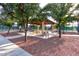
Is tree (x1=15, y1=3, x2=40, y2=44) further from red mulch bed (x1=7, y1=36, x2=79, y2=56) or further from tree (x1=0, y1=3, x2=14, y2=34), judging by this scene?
red mulch bed (x1=7, y1=36, x2=79, y2=56)

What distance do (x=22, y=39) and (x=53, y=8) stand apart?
184cm

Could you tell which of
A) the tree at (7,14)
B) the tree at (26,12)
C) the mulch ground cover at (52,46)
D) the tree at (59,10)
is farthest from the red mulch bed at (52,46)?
the tree at (7,14)

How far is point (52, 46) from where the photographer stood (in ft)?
21.7

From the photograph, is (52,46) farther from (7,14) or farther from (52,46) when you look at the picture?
(7,14)

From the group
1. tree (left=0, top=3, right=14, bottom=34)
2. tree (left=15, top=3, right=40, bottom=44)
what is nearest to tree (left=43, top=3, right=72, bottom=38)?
tree (left=15, top=3, right=40, bottom=44)

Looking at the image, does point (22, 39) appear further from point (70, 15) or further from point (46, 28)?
point (70, 15)

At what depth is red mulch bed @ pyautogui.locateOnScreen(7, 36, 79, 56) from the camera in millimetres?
6023

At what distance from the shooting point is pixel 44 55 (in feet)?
19.2

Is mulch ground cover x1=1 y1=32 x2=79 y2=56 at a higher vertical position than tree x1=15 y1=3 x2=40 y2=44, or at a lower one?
lower

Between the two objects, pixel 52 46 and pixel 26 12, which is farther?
pixel 26 12

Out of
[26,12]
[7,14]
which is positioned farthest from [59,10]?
[7,14]

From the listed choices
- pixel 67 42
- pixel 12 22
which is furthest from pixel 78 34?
pixel 12 22

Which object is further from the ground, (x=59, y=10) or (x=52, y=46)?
(x=59, y=10)

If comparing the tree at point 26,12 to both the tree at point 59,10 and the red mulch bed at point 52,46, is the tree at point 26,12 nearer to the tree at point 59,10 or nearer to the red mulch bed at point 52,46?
the tree at point 59,10
